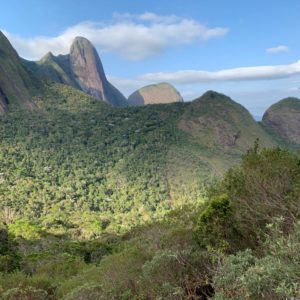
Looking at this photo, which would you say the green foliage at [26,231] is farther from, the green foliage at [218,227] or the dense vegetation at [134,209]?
the green foliage at [218,227]

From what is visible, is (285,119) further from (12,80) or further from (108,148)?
(12,80)

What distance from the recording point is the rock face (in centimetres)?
14425

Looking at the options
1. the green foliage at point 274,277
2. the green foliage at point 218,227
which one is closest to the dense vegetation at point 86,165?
the green foliage at point 218,227

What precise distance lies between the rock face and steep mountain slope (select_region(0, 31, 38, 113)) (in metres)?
87.7

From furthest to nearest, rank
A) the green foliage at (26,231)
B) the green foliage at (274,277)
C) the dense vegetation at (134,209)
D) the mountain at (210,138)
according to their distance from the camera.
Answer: the mountain at (210,138), the green foliage at (26,231), the dense vegetation at (134,209), the green foliage at (274,277)

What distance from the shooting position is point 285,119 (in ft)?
482

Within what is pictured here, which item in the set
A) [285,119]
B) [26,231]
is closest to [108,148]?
[26,231]

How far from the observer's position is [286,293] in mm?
5375

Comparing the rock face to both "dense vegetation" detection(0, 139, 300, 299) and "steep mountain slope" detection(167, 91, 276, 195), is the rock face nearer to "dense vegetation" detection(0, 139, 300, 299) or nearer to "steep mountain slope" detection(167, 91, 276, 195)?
"steep mountain slope" detection(167, 91, 276, 195)

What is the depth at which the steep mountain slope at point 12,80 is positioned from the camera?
117m

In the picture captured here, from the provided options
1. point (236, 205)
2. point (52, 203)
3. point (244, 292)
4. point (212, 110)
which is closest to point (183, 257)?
point (236, 205)

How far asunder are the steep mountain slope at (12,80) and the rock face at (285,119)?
87680 mm

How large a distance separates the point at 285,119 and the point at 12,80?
9763 centimetres

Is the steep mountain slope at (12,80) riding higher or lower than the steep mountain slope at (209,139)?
higher
